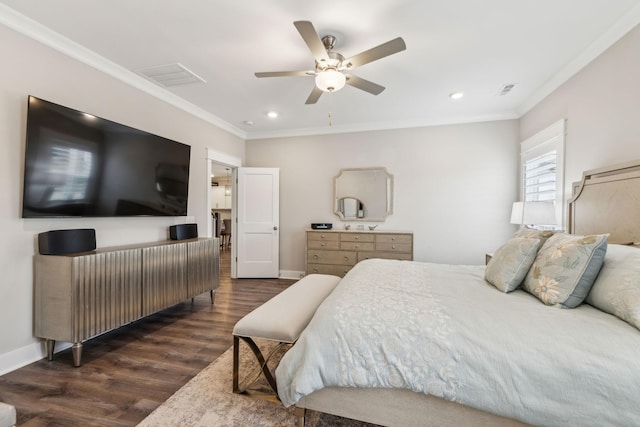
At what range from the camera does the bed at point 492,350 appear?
3.64 feet

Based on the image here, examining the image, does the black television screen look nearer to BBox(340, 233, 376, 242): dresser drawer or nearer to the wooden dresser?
the wooden dresser

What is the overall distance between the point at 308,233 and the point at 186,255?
1.90m

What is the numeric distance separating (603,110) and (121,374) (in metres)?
4.49

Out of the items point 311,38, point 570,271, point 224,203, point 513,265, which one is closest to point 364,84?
point 311,38

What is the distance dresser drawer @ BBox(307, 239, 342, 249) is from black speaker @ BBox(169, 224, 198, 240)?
173 cm

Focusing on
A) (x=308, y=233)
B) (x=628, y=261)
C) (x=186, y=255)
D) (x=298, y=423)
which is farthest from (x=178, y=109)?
(x=628, y=261)

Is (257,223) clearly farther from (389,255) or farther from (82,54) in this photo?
(82,54)

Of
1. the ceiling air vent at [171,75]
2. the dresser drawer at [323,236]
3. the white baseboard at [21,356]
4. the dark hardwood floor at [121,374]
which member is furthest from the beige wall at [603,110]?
the white baseboard at [21,356]

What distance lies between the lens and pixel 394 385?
4.33 ft

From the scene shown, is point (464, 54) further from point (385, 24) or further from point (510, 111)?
point (510, 111)

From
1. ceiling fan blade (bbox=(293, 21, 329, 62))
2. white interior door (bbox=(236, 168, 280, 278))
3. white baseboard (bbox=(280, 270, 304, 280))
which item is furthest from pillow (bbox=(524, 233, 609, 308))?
white interior door (bbox=(236, 168, 280, 278))

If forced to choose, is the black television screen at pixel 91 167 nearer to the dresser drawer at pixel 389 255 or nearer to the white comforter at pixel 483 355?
the white comforter at pixel 483 355

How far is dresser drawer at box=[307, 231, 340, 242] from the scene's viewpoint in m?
4.39

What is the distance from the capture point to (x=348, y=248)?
14.2ft
